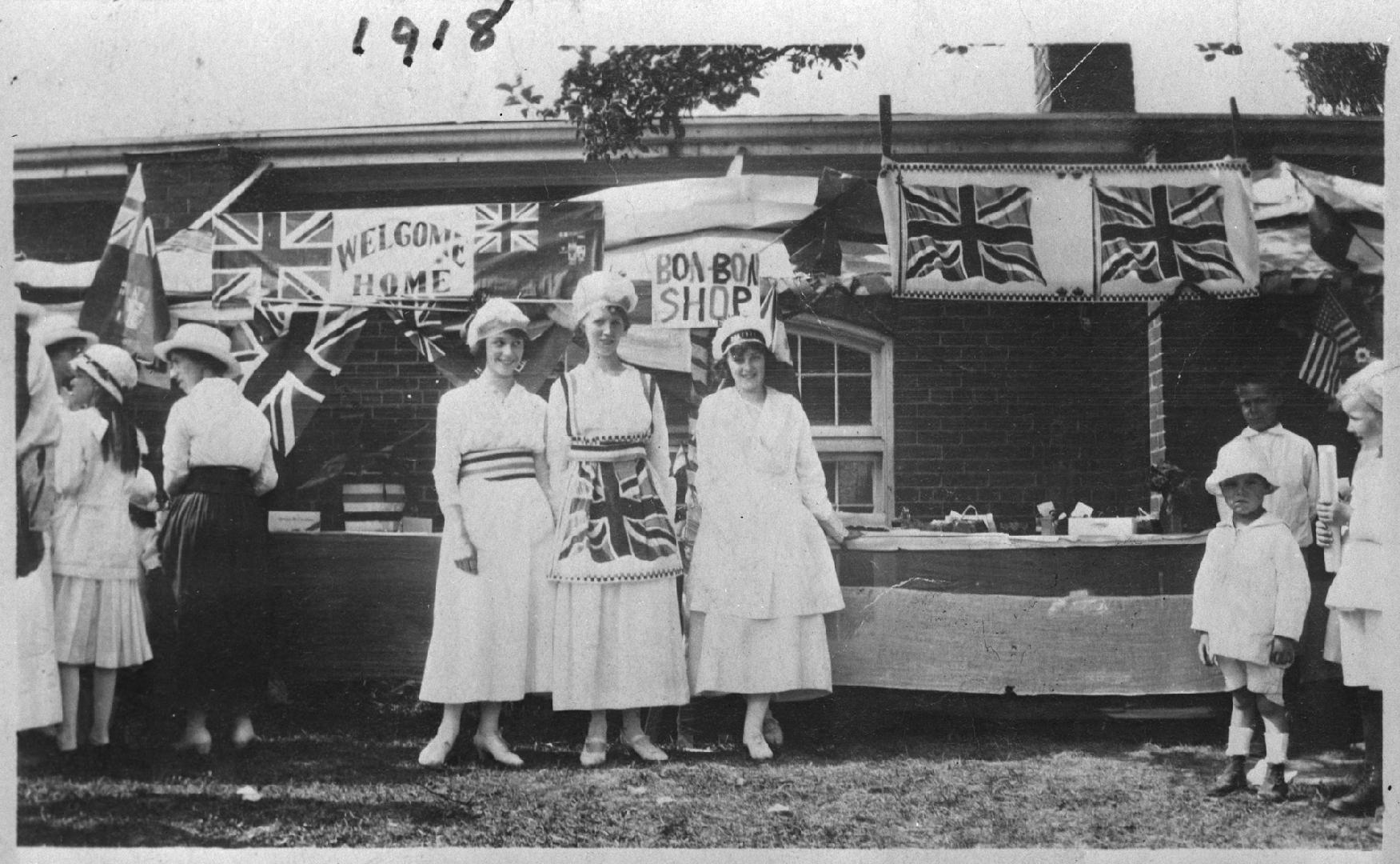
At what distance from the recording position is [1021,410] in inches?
220

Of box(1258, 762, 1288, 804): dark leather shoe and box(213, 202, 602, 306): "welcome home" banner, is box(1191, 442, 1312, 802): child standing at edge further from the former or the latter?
box(213, 202, 602, 306): "welcome home" banner

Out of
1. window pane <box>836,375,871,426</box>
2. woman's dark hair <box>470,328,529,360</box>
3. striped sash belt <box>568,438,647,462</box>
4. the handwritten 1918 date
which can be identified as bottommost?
striped sash belt <box>568,438,647,462</box>

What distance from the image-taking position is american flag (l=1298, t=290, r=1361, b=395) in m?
5.15

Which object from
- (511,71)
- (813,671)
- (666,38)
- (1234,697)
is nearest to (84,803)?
(813,671)

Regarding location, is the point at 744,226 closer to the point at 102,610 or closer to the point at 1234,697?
the point at 1234,697

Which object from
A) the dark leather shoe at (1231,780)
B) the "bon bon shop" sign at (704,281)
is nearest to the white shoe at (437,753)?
the "bon bon shop" sign at (704,281)

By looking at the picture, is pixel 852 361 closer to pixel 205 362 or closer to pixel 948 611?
pixel 948 611

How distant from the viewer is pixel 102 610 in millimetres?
4957

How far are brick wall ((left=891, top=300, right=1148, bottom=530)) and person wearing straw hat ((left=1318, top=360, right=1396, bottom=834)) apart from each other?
906mm

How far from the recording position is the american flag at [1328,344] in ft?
16.9

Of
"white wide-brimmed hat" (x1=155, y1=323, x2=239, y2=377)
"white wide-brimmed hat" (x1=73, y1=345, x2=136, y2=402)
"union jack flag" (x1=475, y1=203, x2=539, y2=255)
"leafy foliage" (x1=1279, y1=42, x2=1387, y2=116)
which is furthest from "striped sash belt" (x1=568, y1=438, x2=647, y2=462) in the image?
"leafy foliage" (x1=1279, y1=42, x2=1387, y2=116)

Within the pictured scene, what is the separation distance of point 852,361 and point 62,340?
12.2ft

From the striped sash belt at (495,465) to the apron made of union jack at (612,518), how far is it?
219mm

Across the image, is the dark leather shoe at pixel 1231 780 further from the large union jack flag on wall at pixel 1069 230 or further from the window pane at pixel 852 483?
the large union jack flag on wall at pixel 1069 230
